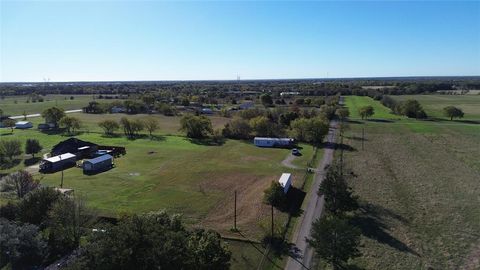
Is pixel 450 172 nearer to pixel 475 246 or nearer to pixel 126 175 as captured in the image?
pixel 475 246

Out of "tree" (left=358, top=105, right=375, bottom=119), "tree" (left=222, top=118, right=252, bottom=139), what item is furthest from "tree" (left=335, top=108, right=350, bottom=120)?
"tree" (left=222, top=118, right=252, bottom=139)

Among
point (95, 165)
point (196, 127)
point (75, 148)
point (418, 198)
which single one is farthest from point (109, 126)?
point (418, 198)

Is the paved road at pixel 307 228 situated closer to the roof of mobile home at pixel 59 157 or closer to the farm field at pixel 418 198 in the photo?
the farm field at pixel 418 198

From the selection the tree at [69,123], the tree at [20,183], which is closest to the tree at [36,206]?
the tree at [20,183]

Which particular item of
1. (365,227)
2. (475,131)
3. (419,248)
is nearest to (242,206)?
(365,227)

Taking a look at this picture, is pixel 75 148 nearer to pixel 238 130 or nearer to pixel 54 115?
pixel 238 130

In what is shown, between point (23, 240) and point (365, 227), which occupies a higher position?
point (23, 240)
